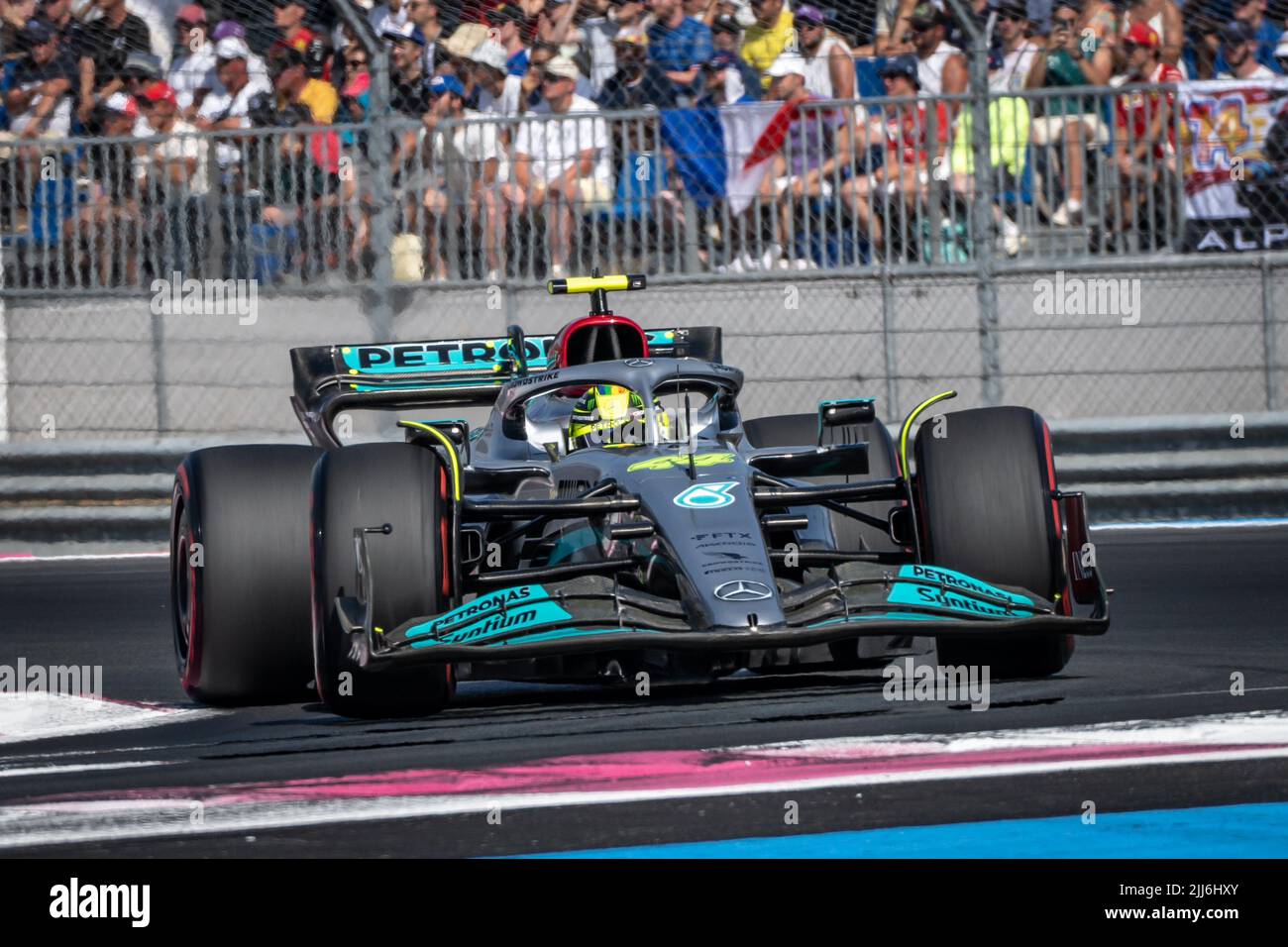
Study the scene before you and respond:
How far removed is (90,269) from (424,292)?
74.4 inches

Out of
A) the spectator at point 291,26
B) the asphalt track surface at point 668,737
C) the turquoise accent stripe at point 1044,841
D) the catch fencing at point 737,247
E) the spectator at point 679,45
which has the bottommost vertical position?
the turquoise accent stripe at point 1044,841

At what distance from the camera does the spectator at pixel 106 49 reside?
12.6 meters

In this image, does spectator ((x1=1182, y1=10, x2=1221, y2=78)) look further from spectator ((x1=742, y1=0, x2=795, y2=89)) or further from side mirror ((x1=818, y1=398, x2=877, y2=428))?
side mirror ((x1=818, y1=398, x2=877, y2=428))

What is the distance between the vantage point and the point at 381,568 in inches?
240

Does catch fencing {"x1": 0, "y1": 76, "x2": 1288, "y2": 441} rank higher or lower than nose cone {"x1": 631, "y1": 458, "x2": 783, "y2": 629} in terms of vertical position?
higher

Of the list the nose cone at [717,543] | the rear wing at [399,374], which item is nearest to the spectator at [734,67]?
the rear wing at [399,374]

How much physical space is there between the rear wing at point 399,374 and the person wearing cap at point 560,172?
Result: 115 inches

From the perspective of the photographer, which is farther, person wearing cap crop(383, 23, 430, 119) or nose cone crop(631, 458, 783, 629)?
person wearing cap crop(383, 23, 430, 119)

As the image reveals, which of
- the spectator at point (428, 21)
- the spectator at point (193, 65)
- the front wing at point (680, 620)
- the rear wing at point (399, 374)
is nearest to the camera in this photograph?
the front wing at point (680, 620)

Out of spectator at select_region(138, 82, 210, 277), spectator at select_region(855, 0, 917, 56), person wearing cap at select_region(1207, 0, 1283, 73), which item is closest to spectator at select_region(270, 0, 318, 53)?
spectator at select_region(138, 82, 210, 277)

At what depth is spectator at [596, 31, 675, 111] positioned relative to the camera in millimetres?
12133

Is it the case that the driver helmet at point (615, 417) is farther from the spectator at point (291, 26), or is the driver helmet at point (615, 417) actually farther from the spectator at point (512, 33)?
the spectator at point (291, 26)

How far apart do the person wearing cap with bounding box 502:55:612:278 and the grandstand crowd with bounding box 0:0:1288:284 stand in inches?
0.5

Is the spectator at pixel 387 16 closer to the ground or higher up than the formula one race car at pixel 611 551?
higher up
